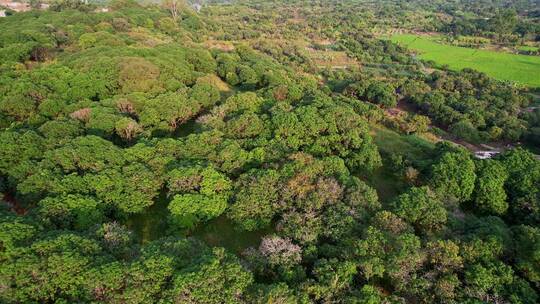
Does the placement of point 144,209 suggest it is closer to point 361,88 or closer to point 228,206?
point 228,206

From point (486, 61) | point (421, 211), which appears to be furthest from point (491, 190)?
point (486, 61)

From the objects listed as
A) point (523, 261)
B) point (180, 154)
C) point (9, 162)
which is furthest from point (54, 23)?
point (523, 261)

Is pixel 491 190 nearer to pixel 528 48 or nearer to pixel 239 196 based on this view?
pixel 239 196

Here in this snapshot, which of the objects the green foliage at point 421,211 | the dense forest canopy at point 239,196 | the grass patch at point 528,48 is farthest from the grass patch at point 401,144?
the grass patch at point 528,48

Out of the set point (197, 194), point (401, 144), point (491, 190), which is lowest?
point (401, 144)

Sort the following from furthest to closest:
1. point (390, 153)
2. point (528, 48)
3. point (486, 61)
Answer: point (528, 48)
point (486, 61)
point (390, 153)

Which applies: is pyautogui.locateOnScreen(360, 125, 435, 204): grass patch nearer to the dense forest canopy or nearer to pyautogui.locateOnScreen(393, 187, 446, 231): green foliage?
the dense forest canopy
